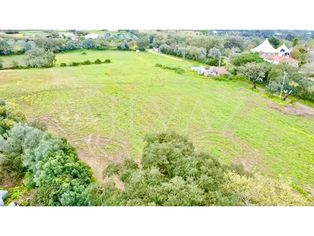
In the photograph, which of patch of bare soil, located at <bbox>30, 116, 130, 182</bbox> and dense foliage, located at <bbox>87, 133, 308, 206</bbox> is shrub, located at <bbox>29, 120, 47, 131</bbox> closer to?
patch of bare soil, located at <bbox>30, 116, 130, 182</bbox>

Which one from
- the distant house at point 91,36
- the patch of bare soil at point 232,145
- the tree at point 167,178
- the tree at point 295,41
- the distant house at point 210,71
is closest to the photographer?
the tree at point 167,178

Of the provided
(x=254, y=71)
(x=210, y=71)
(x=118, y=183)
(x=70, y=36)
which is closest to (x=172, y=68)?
(x=210, y=71)

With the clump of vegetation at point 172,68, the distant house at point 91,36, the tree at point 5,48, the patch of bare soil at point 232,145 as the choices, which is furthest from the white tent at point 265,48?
the tree at point 5,48

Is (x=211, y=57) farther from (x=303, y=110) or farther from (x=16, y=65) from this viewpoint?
(x=16, y=65)

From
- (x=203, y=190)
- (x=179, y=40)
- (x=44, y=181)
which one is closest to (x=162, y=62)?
(x=179, y=40)

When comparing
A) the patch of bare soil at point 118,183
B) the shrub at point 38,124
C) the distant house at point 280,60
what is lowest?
the patch of bare soil at point 118,183

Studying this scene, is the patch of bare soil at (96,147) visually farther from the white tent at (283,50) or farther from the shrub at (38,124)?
the white tent at (283,50)
